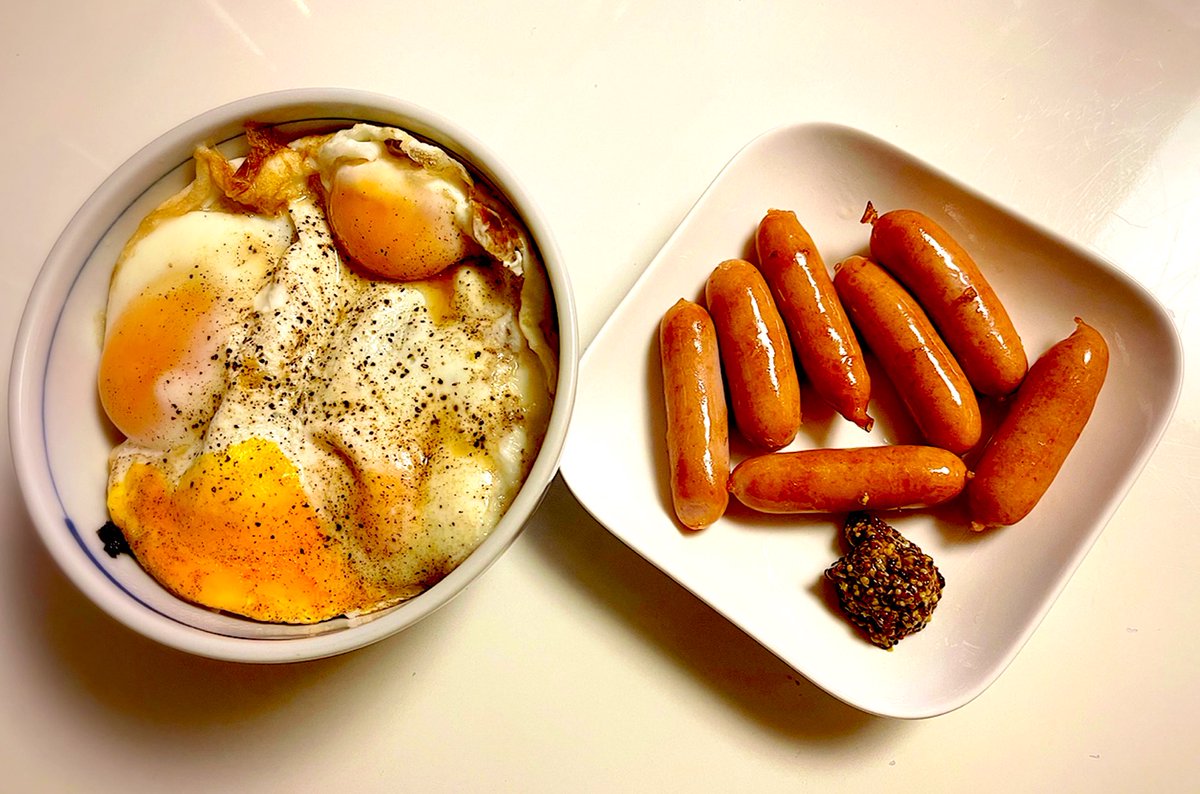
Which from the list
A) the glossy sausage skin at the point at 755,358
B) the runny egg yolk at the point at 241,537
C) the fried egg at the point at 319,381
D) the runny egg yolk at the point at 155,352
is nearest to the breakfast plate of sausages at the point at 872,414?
the glossy sausage skin at the point at 755,358

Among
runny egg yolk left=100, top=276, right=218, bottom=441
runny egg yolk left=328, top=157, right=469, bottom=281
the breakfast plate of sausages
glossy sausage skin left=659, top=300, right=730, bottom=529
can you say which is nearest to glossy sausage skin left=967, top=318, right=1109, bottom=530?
the breakfast plate of sausages

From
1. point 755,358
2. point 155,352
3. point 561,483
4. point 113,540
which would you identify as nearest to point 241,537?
point 113,540

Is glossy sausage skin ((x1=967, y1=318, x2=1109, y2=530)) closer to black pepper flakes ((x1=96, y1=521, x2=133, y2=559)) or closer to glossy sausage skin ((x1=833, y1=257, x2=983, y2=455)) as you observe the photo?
glossy sausage skin ((x1=833, y1=257, x2=983, y2=455))

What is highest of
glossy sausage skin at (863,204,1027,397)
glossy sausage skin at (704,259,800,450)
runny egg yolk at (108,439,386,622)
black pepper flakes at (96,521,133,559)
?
glossy sausage skin at (863,204,1027,397)

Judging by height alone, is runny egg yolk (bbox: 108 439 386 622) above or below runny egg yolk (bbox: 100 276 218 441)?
below

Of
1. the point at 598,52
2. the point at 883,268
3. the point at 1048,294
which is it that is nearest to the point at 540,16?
the point at 598,52

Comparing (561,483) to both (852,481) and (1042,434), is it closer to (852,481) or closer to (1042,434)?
(852,481)

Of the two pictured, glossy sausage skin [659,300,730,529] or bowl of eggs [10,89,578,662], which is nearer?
bowl of eggs [10,89,578,662]
